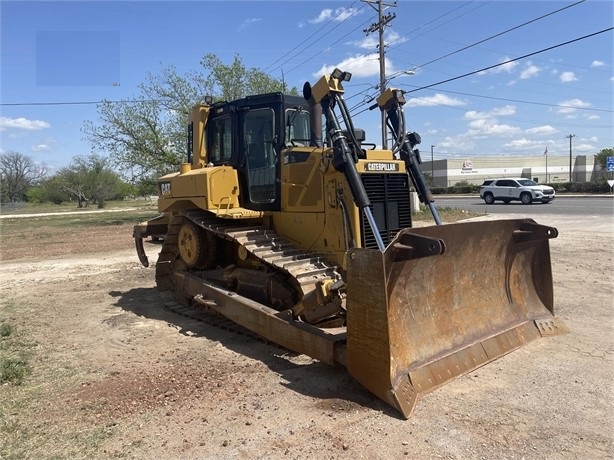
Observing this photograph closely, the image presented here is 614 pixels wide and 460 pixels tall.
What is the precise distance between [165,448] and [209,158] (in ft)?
16.0

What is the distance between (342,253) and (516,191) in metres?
30.3

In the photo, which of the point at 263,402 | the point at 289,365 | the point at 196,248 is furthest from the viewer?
the point at 196,248

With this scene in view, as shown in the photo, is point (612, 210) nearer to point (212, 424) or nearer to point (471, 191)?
point (212, 424)

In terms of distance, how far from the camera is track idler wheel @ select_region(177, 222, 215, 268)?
7.07m

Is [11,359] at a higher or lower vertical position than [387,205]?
lower

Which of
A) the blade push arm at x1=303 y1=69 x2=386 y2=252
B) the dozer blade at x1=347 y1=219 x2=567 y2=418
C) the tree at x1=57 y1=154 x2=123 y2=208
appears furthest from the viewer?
the tree at x1=57 y1=154 x2=123 y2=208

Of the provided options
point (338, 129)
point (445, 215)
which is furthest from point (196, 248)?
point (445, 215)

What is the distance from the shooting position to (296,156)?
6.02 metres

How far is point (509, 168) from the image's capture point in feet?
317

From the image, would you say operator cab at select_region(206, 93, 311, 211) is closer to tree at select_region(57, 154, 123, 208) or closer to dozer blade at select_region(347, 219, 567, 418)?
dozer blade at select_region(347, 219, 567, 418)

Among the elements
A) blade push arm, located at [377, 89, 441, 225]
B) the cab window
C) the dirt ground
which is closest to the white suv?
the dirt ground

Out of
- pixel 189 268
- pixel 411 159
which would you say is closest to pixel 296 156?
pixel 411 159

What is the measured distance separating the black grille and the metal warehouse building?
82.0 metres

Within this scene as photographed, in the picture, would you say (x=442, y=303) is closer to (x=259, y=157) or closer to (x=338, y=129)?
(x=338, y=129)
